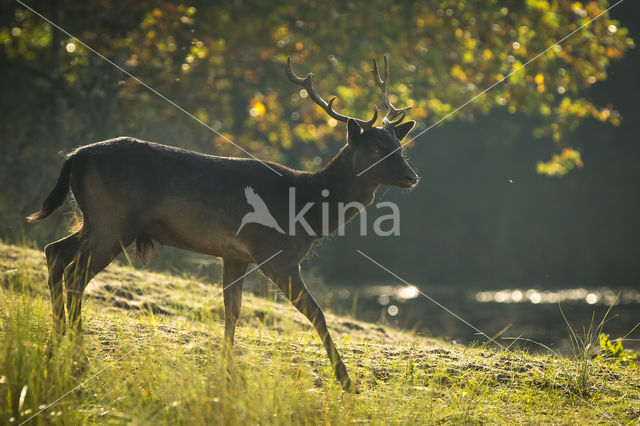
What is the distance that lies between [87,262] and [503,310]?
1601cm

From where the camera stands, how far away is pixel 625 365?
6.32 metres

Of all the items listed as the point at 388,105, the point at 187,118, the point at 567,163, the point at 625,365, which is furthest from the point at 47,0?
the point at 625,365

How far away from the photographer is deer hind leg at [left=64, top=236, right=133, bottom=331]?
5113mm

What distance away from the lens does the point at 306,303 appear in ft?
17.7

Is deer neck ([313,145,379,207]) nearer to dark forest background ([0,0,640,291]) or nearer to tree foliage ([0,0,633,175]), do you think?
dark forest background ([0,0,640,291])

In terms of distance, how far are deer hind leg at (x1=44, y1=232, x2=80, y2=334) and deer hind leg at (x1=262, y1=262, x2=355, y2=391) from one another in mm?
1579

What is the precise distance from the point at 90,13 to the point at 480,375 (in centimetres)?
1207

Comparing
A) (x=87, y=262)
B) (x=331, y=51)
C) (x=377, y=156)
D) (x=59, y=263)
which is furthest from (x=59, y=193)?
(x=331, y=51)

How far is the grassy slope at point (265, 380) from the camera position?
4082 millimetres

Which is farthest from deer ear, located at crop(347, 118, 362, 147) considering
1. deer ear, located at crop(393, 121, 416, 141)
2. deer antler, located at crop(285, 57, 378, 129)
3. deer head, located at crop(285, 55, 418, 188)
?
deer ear, located at crop(393, 121, 416, 141)

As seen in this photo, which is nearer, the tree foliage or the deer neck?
the deer neck

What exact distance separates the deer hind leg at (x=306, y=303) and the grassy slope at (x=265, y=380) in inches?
5.6

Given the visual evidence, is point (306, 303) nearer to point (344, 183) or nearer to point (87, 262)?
point (344, 183)

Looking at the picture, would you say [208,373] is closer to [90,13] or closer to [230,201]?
[230,201]
